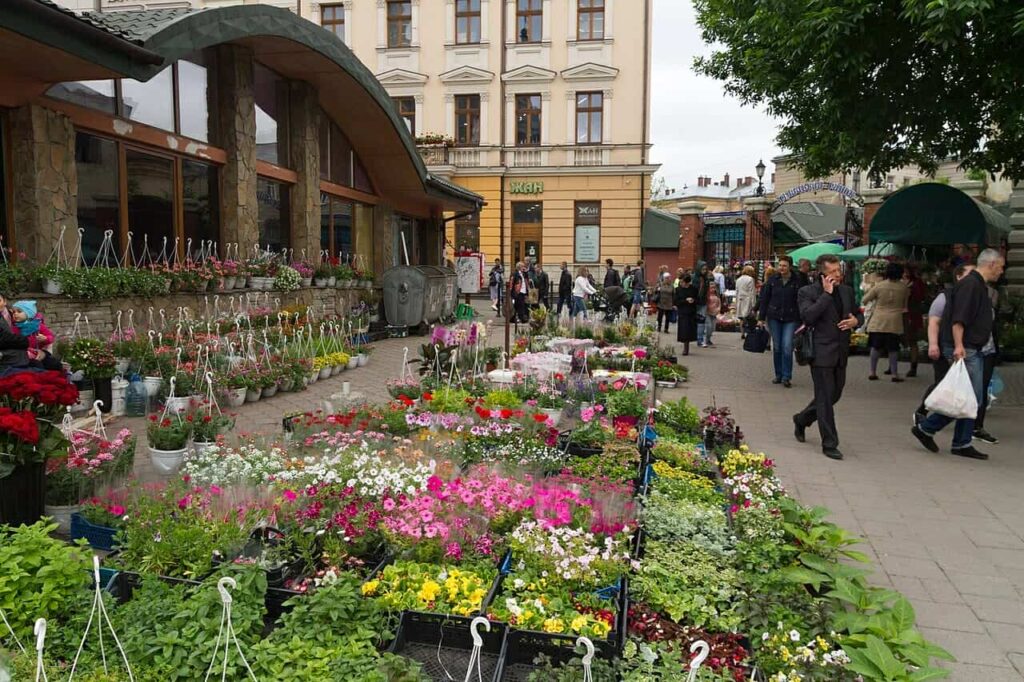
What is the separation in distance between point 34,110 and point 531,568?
27.9 feet

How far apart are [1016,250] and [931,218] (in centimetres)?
339

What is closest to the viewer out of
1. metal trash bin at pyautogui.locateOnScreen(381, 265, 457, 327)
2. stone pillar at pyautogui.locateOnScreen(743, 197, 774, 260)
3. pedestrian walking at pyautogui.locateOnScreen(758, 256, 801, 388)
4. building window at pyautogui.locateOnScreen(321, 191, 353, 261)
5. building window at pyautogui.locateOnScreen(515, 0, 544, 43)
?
pedestrian walking at pyautogui.locateOnScreen(758, 256, 801, 388)

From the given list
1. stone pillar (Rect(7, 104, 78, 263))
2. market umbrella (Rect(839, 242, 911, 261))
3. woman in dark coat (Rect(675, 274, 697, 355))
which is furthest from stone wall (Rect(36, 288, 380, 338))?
market umbrella (Rect(839, 242, 911, 261))

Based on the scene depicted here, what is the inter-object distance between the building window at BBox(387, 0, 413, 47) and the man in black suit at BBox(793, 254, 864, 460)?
27.2m

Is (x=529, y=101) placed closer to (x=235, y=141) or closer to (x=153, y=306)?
(x=235, y=141)

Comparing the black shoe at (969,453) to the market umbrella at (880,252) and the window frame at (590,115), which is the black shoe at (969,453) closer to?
the market umbrella at (880,252)

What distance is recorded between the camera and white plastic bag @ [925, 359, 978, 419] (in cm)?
667

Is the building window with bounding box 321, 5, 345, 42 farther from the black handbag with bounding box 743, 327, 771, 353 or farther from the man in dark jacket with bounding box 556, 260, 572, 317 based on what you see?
the black handbag with bounding box 743, 327, 771, 353

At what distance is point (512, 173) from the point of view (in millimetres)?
30531

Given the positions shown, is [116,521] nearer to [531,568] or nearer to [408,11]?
[531,568]

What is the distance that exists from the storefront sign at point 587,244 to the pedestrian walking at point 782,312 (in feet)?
62.9

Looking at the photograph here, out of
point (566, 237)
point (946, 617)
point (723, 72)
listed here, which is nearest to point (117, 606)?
point (946, 617)

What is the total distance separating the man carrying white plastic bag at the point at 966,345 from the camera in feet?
22.0

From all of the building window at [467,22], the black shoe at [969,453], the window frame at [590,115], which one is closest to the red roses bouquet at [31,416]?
the black shoe at [969,453]
